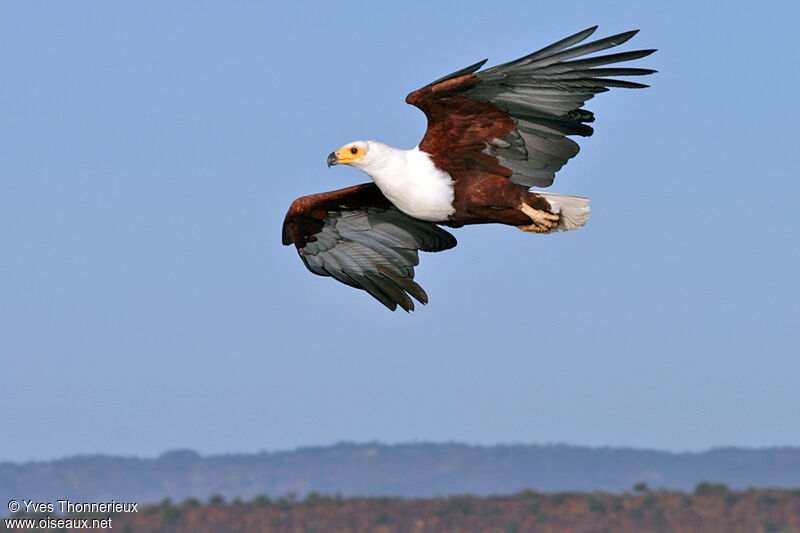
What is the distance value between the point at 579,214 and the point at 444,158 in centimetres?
167

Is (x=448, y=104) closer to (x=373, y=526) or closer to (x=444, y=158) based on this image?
(x=444, y=158)

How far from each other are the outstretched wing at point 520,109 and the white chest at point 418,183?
0.16 m

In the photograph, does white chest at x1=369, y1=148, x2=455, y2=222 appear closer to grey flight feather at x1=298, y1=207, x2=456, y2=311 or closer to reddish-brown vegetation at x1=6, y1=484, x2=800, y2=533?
grey flight feather at x1=298, y1=207, x2=456, y2=311

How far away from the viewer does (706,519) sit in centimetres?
6381

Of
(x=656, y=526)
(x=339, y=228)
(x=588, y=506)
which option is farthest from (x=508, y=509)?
(x=339, y=228)

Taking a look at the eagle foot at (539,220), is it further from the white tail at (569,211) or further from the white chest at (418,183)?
the white chest at (418,183)

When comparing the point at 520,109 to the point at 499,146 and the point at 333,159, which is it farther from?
the point at 333,159

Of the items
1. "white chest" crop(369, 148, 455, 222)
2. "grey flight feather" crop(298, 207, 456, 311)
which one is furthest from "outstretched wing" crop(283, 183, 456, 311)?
"white chest" crop(369, 148, 455, 222)

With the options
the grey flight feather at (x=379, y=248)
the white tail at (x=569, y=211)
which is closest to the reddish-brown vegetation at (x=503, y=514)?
the grey flight feather at (x=379, y=248)

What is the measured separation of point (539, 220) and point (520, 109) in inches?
48.8

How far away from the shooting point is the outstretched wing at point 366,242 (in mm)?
16041

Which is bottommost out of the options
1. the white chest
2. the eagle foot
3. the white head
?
the eagle foot

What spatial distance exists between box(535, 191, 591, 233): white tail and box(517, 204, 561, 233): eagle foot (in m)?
0.12

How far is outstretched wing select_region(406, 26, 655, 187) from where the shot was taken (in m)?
12.8
